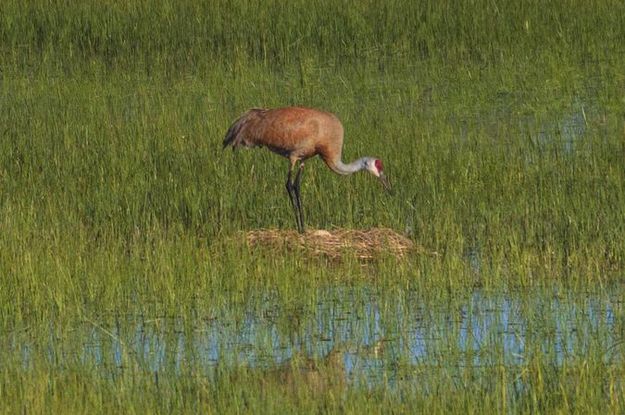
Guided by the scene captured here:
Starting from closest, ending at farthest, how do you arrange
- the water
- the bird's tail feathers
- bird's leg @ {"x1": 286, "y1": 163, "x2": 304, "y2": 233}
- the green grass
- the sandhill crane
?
the green grass → the water → bird's leg @ {"x1": 286, "y1": 163, "x2": 304, "y2": 233} → the sandhill crane → the bird's tail feathers

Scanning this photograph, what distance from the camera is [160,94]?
52.4ft

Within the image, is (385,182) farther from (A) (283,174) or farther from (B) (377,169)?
(A) (283,174)

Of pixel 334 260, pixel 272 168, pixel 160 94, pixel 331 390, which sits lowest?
pixel 331 390

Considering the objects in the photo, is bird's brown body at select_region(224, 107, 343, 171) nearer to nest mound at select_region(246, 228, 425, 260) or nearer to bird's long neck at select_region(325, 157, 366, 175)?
bird's long neck at select_region(325, 157, 366, 175)

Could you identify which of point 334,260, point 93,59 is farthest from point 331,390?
point 93,59

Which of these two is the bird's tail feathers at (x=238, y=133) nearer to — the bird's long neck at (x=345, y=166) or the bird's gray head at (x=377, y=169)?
the bird's long neck at (x=345, y=166)

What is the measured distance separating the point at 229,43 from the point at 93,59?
1.49m

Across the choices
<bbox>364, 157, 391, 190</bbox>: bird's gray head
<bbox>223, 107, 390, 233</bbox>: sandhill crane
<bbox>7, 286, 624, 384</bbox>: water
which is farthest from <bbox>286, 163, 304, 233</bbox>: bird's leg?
<bbox>7, 286, 624, 384</bbox>: water

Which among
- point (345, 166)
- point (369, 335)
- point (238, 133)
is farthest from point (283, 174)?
point (369, 335)

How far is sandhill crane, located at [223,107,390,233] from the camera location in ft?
38.7

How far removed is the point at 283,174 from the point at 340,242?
2262 mm

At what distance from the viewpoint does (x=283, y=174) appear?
42.2 feet

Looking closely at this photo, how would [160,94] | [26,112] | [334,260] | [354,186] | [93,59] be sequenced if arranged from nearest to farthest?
[334,260]
[354,186]
[26,112]
[160,94]
[93,59]

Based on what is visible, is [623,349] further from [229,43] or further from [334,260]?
[229,43]
